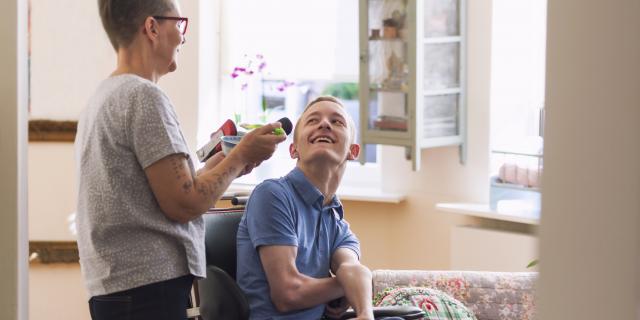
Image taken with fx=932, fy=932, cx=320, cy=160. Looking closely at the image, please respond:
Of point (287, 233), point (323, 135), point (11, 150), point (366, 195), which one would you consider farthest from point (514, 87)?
point (11, 150)

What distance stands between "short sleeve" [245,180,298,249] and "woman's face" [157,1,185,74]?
1.80ft

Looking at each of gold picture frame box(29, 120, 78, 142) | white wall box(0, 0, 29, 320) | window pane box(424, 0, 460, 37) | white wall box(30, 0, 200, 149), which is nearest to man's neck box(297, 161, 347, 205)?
white wall box(0, 0, 29, 320)

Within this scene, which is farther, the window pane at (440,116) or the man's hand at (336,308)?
the window pane at (440,116)

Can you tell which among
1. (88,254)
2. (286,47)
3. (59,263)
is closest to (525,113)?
(286,47)

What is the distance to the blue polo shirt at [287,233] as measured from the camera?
240 centimetres

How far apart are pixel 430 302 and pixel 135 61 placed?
4.88 feet

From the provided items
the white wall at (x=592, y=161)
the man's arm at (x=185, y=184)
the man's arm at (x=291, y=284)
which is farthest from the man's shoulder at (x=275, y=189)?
the white wall at (x=592, y=161)

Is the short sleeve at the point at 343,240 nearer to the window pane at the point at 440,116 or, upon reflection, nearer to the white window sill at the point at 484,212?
the white window sill at the point at 484,212

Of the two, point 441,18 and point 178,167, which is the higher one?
point 441,18

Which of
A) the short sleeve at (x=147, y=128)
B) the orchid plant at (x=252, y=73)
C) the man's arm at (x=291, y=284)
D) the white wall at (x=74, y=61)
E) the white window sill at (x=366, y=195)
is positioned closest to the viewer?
the short sleeve at (x=147, y=128)

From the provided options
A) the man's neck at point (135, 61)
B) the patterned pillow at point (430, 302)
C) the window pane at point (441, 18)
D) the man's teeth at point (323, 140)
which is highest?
the window pane at point (441, 18)

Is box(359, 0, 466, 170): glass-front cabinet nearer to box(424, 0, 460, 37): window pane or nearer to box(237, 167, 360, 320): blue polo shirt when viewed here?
box(424, 0, 460, 37): window pane

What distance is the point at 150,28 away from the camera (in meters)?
1.94

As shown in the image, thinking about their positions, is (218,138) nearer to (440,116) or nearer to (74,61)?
(440,116)
